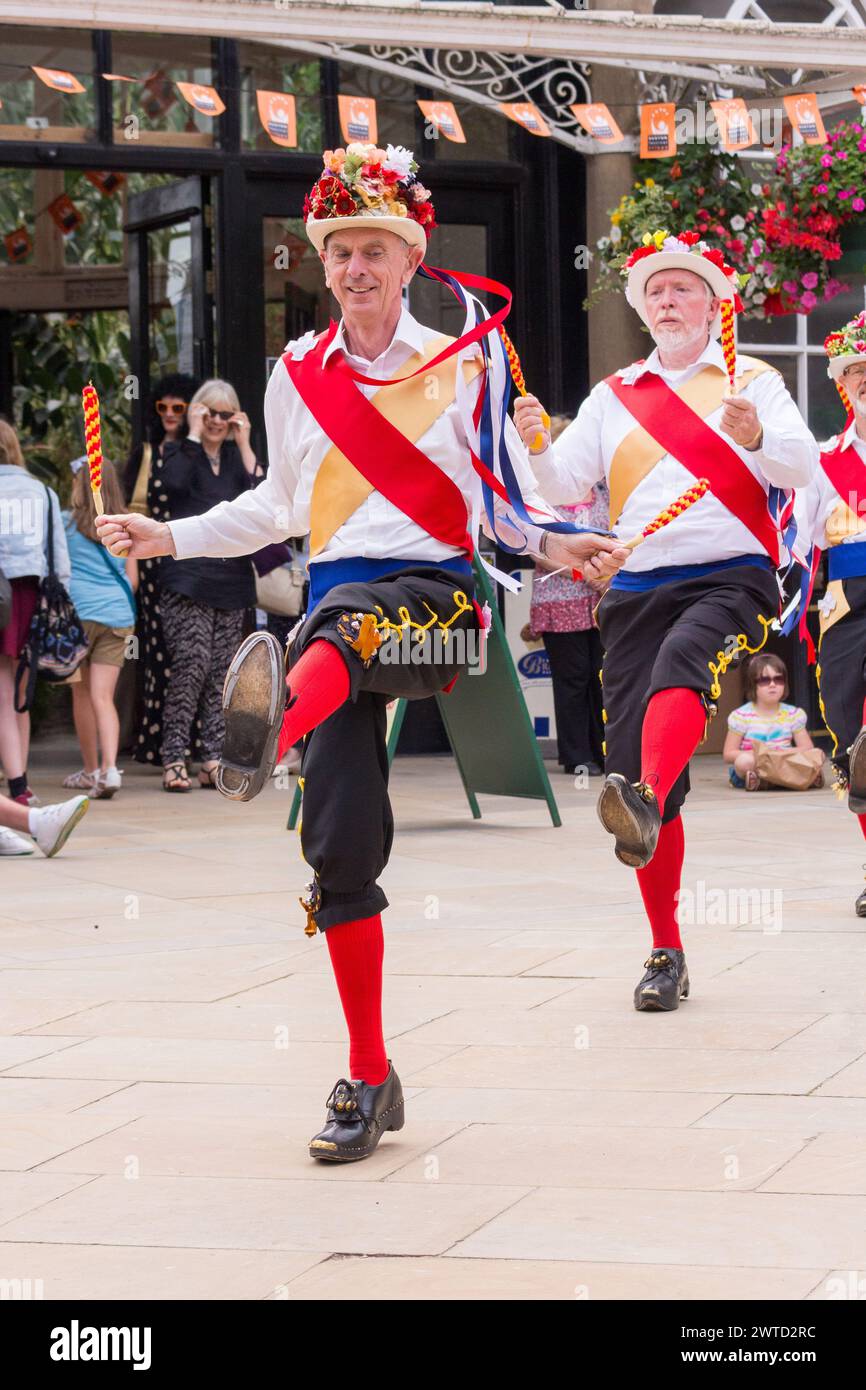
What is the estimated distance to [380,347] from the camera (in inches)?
170

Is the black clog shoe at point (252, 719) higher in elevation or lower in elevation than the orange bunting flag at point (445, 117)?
lower

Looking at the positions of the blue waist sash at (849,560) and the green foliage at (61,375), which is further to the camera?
the green foliage at (61,375)

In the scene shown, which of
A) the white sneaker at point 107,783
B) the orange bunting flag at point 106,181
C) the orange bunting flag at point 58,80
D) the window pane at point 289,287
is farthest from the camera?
the orange bunting flag at point 106,181

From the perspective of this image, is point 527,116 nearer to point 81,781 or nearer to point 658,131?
point 658,131

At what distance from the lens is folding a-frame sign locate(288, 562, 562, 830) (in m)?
8.59

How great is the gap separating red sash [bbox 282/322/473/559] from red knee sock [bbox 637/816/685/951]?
1374 mm

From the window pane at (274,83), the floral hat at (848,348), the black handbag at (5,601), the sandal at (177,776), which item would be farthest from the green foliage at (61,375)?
the floral hat at (848,348)

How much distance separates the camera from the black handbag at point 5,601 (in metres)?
8.51

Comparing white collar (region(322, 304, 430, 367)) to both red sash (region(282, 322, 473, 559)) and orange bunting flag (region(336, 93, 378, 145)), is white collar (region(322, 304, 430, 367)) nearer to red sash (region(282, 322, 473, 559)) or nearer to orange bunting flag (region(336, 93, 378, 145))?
red sash (region(282, 322, 473, 559))

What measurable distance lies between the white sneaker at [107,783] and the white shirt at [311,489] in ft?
18.1

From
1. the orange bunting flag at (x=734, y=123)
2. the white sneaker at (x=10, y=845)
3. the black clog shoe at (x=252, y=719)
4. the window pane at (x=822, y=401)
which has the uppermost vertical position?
the orange bunting flag at (x=734, y=123)

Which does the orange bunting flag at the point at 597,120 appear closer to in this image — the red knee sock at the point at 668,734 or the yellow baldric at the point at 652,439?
the yellow baldric at the point at 652,439

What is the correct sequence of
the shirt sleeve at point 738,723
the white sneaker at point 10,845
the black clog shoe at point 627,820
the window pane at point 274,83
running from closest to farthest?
the black clog shoe at point 627,820, the white sneaker at point 10,845, the shirt sleeve at point 738,723, the window pane at point 274,83

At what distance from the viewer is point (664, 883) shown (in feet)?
17.6
